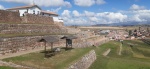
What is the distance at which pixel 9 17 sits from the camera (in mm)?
39250

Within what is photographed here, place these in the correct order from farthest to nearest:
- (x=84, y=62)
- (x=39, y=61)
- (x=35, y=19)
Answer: (x=35, y=19) < (x=84, y=62) < (x=39, y=61)

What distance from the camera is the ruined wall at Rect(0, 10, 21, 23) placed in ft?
123

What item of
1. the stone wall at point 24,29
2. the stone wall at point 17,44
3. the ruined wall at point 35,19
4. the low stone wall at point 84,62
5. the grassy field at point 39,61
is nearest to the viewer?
the grassy field at point 39,61

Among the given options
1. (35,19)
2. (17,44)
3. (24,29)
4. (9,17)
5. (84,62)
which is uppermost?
(9,17)

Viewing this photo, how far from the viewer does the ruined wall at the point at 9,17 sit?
37375 mm

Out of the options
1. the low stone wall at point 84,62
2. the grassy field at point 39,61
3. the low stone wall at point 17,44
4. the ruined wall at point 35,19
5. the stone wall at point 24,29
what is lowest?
the low stone wall at point 84,62

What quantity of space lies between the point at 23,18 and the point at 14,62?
21176 mm

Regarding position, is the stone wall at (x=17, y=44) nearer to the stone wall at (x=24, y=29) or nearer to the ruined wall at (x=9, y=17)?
the stone wall at (x=24, y=29)

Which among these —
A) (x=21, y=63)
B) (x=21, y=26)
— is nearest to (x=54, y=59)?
(x=21, y=63)

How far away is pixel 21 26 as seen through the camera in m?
38.4

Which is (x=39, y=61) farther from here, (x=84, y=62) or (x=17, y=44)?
(x=84, y=62)

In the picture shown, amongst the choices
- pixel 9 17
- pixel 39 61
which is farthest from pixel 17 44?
pixel 9 17

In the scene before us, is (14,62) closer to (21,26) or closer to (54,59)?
(54,59)

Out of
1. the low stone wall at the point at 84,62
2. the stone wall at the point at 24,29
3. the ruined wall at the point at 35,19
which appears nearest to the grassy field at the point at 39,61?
the low stone wall at the point at 84,62
